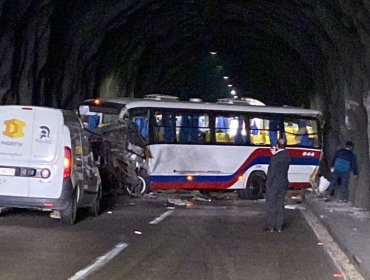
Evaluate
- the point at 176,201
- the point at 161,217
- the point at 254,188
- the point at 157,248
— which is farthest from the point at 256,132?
the point at 157,248

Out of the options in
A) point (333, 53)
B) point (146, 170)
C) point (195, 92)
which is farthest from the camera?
point (195, 92)

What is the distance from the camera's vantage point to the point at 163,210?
25297mm

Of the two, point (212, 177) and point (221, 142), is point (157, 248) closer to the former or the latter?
point (212, 177)

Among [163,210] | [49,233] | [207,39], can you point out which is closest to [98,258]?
[49,233]

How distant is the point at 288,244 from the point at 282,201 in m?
2.26

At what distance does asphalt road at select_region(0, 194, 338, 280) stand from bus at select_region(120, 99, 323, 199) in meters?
7.39

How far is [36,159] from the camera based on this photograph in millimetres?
18734

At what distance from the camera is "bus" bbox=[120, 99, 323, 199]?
30.7 m

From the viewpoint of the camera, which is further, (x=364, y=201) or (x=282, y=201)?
(x=364, y=201)

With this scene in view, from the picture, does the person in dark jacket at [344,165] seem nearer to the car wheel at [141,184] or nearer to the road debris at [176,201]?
the road debris at [176,201]

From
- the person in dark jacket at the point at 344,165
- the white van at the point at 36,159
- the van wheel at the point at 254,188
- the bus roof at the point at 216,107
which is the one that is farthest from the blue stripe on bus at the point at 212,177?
the white van at the point at 36,159

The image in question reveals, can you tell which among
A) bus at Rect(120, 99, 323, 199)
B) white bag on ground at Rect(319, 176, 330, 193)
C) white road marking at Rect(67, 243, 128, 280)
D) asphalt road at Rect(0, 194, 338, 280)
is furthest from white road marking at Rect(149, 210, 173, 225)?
white bag on ground at Rect(319, 176, 330, 193)

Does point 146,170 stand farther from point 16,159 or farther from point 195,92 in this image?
point 195,92

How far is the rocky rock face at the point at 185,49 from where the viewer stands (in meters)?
28.6
